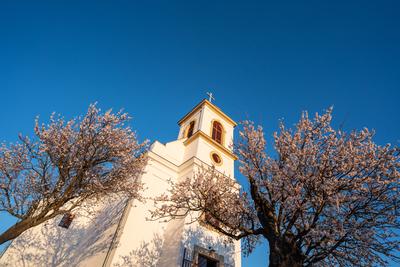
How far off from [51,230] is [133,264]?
8.50 m

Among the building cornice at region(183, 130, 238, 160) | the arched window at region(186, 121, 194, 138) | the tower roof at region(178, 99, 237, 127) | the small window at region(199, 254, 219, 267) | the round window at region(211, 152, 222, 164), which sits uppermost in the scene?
the tower roof at region(178, 99, 237, 127)

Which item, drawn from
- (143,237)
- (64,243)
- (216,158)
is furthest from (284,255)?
(64,243)

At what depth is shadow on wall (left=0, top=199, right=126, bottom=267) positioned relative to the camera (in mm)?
14219

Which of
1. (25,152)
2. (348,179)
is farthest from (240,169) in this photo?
(25,152)

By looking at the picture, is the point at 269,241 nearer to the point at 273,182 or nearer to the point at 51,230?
the point at 273,182

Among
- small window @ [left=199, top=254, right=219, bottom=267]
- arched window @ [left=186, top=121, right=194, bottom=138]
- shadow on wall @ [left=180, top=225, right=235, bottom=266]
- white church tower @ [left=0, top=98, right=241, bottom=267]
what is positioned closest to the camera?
white church tower @ [left=0, top=98, right=241, bottom=267]

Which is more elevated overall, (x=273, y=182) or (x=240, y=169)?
(x=240, y=169)

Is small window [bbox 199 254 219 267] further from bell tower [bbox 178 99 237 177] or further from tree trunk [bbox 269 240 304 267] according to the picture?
tree trunk [bbox 269 240 304 267]

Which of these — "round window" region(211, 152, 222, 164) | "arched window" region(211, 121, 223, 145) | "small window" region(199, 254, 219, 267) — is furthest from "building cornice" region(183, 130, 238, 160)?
"small window" region(199, 254, 219, 267)

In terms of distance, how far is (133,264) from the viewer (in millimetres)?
12117

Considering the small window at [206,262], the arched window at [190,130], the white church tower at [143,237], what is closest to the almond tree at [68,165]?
the white church tower at [143,237]

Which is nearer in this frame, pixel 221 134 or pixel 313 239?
pixel 313 239

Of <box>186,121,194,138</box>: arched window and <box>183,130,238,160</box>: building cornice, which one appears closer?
<box>183,130,238,160</box>: building cornice

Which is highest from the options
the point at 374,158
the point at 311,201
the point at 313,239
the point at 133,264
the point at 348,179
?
the point at 374,158
